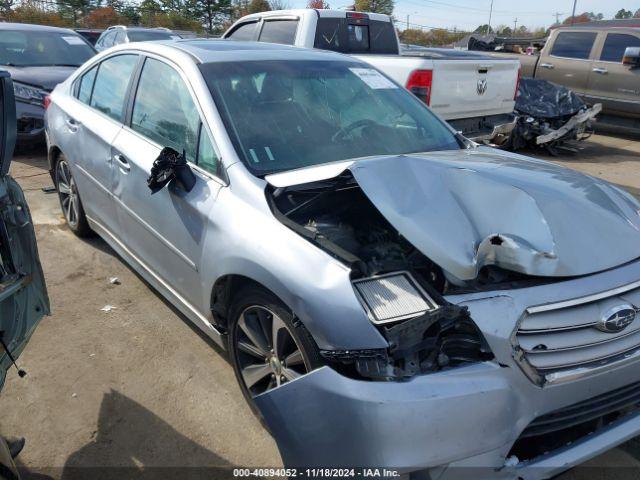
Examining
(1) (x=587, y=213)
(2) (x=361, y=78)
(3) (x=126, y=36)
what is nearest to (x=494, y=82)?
(2) (x=361, y=78)

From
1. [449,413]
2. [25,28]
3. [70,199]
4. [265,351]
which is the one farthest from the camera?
[25,28]

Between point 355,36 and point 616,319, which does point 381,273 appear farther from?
point 355,36

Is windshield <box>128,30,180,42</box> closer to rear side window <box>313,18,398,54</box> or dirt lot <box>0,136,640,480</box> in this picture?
rear side window <box>313,18,398,54</box>

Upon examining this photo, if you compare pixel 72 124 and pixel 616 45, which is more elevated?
pixel 616 45

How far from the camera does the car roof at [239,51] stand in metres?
3.13

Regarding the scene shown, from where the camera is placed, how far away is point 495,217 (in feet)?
7.07

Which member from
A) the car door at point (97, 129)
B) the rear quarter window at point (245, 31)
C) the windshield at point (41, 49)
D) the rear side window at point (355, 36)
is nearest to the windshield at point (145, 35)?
the windshield at point (41, 49)

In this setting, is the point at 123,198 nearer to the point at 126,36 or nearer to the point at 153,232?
the point at 153,232

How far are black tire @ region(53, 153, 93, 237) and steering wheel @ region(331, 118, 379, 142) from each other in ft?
7.96

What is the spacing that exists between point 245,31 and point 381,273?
23.0 ft

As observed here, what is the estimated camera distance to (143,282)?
4.02 m

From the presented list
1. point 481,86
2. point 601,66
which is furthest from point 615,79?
point 481,86

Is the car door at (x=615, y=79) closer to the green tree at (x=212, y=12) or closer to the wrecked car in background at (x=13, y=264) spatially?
the wrecked car in background at (x=13, y=264)

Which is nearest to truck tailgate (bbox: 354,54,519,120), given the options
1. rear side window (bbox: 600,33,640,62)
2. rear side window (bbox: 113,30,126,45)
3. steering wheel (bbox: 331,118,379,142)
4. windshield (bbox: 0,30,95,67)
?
steering wheel (bbox: 331,118,379,142)
